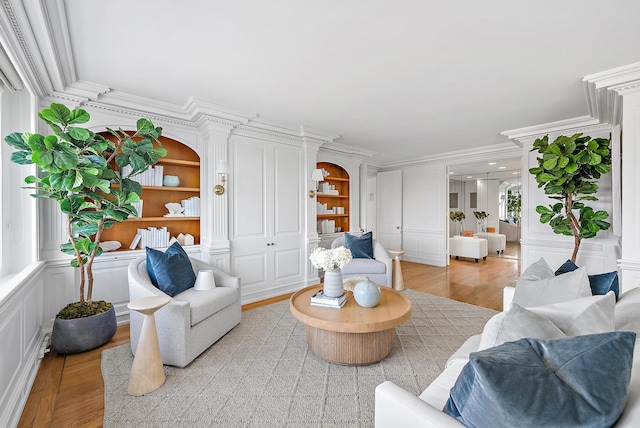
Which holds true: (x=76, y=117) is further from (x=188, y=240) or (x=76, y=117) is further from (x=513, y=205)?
(x=513, y=205)

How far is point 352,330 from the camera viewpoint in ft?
6.86

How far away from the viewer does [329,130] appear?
4.40m

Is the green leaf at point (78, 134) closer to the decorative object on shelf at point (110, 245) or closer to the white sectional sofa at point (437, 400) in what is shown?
the decorative object on shelf at point (110, 245)

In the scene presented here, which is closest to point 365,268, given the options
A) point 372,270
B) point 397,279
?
point 372,270

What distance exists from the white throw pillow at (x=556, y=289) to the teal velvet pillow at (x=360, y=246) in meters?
2.56

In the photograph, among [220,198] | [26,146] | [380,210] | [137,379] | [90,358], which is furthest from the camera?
[380,210]

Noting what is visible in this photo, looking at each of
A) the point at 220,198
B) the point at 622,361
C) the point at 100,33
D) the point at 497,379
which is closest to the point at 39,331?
the point at 220,198

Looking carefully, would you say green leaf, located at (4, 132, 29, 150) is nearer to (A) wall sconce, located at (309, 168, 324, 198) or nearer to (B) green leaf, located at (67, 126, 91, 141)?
(B) green leaf, located at (67, 126, 91, 141)

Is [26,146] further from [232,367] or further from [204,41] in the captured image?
[232,367]

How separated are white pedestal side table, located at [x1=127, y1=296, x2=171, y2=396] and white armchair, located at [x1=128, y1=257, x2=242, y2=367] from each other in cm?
18

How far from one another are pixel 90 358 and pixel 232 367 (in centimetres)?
123

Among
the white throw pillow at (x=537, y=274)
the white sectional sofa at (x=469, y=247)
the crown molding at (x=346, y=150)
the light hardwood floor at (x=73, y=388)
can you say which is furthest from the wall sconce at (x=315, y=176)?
the white sectional sofa at (x=469, y=247)

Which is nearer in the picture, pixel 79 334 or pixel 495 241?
pixel 79 334

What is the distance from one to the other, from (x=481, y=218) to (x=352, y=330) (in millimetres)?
7881
